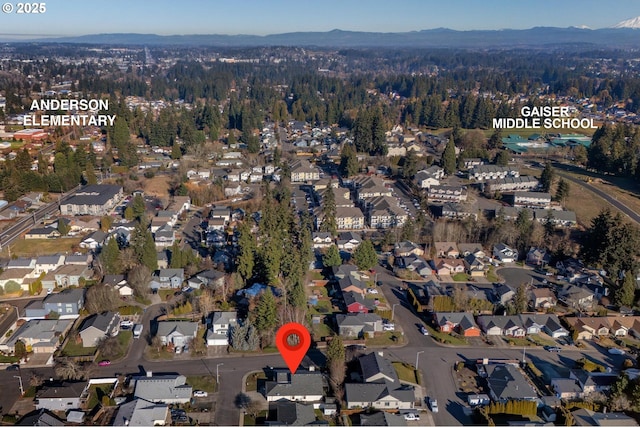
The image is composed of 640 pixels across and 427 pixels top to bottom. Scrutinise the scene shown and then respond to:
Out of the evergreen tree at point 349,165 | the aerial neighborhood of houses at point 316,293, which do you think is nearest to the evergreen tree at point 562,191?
the aerial neighborhood of houses at point 316,293

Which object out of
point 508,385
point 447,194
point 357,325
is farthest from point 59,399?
point 447,194

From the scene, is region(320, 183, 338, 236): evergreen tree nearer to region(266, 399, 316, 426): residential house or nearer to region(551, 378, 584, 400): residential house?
region(266, 399, 316, 426): residential house

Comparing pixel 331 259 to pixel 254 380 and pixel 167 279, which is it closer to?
pixel 167 279

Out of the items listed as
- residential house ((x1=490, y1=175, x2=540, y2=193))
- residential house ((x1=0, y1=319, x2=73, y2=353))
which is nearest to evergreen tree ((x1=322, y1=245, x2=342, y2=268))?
residential house ((x1=0, y1=319, x2=73, y2=353))

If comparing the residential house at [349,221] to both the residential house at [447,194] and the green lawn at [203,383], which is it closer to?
the residential house at [447,194]

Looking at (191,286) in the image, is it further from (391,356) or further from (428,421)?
(428,421)

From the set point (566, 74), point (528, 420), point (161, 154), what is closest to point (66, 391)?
point (528, 420)
